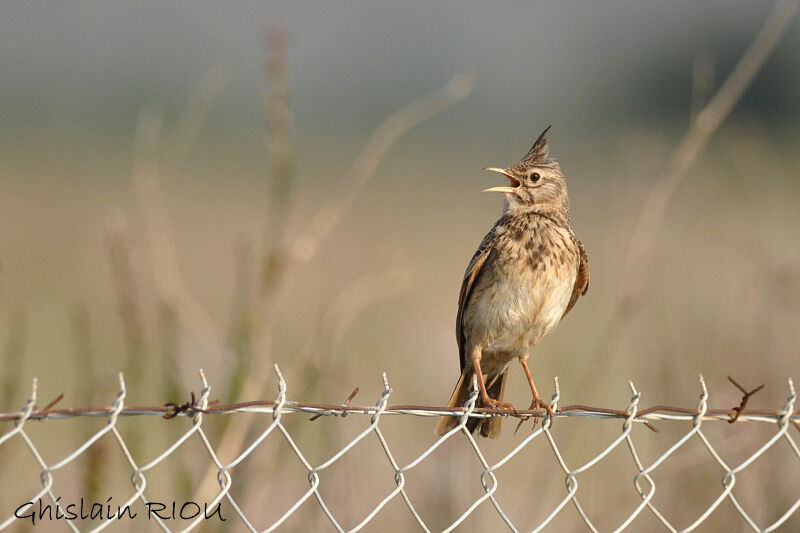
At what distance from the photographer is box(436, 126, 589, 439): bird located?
4.68 meters

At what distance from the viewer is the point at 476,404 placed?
479 centimetres

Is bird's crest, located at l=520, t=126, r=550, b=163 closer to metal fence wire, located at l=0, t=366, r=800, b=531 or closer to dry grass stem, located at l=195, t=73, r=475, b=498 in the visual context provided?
dry grass stem, located at l=195, t=73, r=475, b=498

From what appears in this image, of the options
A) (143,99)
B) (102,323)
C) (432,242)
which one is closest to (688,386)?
(102,323)

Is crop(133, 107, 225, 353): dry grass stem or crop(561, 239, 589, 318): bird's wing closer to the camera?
crop(133, 107, 225, 353): dry grass stem

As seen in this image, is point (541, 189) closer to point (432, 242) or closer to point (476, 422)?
point (476, 422)

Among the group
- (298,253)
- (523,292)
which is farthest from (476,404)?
(298,253)

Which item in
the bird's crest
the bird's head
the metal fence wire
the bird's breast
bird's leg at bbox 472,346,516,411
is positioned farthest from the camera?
the bird's crest

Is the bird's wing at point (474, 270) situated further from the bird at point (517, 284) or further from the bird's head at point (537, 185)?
the bird's head at point (537, 185)

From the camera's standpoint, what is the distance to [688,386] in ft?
25.1

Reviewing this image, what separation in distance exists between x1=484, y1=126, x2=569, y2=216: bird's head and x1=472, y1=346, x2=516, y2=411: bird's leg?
2.36 ft

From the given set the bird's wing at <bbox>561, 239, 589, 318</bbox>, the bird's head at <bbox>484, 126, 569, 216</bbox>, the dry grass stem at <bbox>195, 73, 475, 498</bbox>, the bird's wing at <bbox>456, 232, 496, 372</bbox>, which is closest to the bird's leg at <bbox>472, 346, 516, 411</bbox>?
the bird's wing at <bbox>456, 232, 496, 372</bbox>

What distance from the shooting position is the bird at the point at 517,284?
15.4 ft

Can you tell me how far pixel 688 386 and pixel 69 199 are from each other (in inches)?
444

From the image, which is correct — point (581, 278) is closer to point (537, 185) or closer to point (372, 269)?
point (537, 185)
